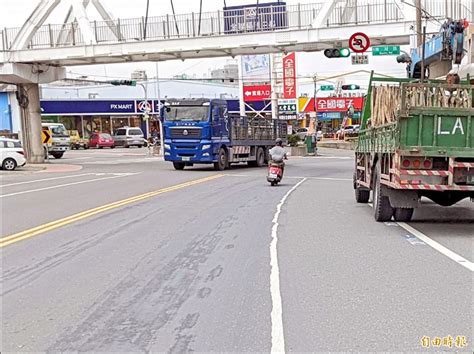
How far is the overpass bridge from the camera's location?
89.4 ft

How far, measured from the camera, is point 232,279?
723 centimetres

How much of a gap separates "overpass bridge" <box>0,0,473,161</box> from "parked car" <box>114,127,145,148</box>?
25.8 metres

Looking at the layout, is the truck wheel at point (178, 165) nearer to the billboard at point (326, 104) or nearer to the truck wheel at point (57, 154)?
the truck wheel at point (57, 154)

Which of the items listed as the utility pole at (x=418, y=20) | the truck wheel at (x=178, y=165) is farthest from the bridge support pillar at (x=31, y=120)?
the utility pole at (x=418, y=20)

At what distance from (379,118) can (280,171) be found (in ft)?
29.7

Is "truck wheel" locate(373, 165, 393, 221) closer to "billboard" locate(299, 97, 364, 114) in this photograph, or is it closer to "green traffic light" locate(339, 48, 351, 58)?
"green traffic light" locate(339, 48, 351, 58)

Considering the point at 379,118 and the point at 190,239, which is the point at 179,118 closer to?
the point at 379,118

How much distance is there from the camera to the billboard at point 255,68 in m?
54.9

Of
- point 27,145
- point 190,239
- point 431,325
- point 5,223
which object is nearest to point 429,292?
point 431,325

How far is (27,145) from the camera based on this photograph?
37000mm

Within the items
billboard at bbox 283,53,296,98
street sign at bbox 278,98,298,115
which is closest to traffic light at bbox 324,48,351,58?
street sign at bbox 278,98,298,115

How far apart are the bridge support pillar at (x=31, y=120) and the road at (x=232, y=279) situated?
23848mm

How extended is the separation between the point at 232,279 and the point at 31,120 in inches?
1252

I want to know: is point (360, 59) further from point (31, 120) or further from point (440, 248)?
point (440, 248)
